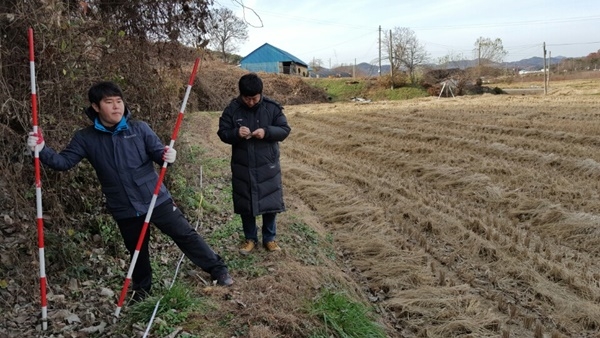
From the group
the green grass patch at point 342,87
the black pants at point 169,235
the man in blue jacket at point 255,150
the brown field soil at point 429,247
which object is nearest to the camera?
the black pants at point 169,235

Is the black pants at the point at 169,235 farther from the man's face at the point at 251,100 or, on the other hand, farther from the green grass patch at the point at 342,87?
the green grass patch at the point at 342,87

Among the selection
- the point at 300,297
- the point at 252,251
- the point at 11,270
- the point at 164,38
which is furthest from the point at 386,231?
the point at 11,270

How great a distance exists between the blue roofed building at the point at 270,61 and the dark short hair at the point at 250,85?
40.3 m

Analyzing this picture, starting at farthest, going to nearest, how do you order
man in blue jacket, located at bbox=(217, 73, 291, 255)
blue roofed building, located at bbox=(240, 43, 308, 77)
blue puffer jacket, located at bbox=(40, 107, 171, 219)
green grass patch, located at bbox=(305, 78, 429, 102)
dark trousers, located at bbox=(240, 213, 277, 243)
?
blue roofed building, located at bbox=(240, 43, 308, 77) < green grass patch, located at bbox=(305, 78, 429, 102) < dark trousers, located at bbox=(240, 213, 277, 243) < man in blue jacket, located at bbox=(217, 73, 291, 255) < blue puffer jacket, located at bbox=(40, 107, 171, 219)

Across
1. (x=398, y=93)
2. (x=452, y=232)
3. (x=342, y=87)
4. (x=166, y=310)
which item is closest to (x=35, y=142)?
(x=166, y=310)

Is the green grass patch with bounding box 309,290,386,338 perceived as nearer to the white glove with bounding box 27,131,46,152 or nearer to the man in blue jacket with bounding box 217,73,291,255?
the man in blue jacket with bounding box 217,73,291,255

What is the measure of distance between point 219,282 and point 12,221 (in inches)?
62.8

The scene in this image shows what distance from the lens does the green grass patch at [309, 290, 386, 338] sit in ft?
11.2

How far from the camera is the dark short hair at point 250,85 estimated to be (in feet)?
12.9

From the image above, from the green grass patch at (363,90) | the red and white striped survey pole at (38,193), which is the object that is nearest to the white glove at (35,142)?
the red and white striped survey pole at (38,193)

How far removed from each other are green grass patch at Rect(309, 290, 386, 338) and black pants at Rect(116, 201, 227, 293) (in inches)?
33.5

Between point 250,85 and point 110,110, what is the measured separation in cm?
128

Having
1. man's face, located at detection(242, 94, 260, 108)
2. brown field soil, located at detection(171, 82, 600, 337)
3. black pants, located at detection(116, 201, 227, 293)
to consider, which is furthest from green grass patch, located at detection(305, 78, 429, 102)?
black pants, located at detection(116, 201, 227, 293)

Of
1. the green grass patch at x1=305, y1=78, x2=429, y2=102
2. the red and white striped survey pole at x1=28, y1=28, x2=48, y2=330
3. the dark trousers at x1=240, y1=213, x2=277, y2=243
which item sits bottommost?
the dark trousers at x1=240, y1=213, x2=277, y2=243
